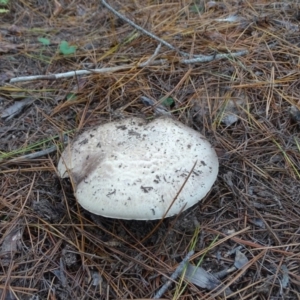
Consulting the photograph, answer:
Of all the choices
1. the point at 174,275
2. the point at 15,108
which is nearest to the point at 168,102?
the point at 15,108

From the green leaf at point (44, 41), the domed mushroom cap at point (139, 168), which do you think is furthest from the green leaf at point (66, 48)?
the domed mushroom cap at point (139, 168)

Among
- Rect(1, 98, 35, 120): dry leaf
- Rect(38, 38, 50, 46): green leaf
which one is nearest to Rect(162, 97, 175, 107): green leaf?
Rect(1, 98, 35, 120): dry leaf

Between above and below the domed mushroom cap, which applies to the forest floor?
below

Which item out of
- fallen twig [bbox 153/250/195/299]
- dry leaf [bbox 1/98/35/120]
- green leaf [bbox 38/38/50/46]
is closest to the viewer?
fallen twig [bbox 153/250/195/299]

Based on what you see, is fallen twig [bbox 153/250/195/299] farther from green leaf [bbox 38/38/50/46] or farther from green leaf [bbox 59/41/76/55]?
green leaf [bbox 38/38/50/46]

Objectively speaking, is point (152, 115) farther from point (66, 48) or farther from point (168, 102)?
point (66, 48)

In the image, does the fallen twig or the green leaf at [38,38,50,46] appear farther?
the green leaf at [38,38,50,46]
